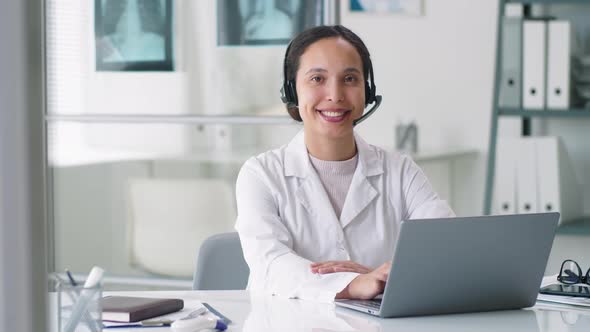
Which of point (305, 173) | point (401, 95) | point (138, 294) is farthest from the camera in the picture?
point (401, 95)

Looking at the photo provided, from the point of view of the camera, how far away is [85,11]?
3.43 metres

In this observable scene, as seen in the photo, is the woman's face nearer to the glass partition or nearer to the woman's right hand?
the woman's right hand

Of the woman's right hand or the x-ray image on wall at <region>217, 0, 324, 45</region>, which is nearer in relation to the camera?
the woman's right hand

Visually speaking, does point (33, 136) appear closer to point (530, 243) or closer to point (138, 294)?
point (530, 243)

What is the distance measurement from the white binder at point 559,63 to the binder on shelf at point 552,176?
0.15m

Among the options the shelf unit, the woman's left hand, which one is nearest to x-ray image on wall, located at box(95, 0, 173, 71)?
the shelf unit

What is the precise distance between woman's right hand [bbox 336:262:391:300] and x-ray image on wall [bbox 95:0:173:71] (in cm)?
200

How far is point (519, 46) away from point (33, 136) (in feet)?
11.2

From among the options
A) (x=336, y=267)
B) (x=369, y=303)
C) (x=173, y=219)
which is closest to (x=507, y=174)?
(x=173, y=219)

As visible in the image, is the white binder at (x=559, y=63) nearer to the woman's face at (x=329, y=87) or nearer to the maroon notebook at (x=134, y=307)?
the woman's face at (x=329, y=87)

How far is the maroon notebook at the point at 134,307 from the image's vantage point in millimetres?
1400

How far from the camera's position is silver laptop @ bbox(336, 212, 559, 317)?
4.50ft

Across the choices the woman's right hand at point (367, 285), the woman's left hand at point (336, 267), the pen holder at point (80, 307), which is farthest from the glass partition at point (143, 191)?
the pen holder at point (80, 307)

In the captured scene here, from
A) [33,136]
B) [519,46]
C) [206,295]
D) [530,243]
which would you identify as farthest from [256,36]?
[33,136]
